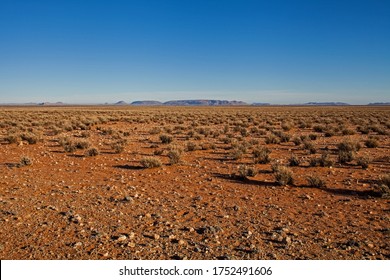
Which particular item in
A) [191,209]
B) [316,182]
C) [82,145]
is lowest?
[191,209]

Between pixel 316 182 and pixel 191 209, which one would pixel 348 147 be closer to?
pixel 316 182

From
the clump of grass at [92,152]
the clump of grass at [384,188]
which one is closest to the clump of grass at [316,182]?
the clump of grass at [384,188]

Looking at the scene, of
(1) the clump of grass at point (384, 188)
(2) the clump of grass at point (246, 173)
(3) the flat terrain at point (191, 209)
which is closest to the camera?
(3) the flat terrain at point (191, 209)

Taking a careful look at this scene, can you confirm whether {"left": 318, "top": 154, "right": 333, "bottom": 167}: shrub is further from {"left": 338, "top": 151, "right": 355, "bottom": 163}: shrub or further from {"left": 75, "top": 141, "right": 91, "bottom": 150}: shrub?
{"left": 75, "top": 141, "right": 91, "bottom": 150}: shrub

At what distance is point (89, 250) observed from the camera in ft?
16.4

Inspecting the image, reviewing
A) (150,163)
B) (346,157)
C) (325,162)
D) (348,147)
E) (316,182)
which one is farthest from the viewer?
(348,147)

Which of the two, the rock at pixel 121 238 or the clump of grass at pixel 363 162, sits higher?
the clump of grass at pixel 363 162

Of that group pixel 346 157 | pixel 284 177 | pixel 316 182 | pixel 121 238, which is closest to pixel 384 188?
pixel 316 182

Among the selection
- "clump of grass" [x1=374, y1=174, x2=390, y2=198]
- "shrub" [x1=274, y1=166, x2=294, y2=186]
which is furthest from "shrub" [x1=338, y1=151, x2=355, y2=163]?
"shrub" [x1=274, y1=166, x2=294, y2=186]

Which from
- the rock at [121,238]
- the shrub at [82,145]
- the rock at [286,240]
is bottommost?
the rock at [286,240]

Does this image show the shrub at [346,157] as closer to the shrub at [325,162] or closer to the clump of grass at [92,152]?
the shrub at [325,162]

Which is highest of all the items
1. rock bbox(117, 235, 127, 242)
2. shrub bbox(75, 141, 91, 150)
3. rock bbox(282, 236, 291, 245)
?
shrub bbox(75, 141, 91, 150)

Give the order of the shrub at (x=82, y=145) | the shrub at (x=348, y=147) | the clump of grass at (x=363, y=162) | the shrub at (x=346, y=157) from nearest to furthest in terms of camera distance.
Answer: the clump of grass at (x=363, y=162) < the shrub at (x=346, y=157) < the shrub at (x=348, y=147) < the shrub at (x=82, y=145)

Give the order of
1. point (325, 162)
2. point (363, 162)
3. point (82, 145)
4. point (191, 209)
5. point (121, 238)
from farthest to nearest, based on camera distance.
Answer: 1. point (82, 145)
2. point (325, 162)
3. point (363, 162)
4. point (191, 209)
5. point (121, 238)
